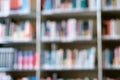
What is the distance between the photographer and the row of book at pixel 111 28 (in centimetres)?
332

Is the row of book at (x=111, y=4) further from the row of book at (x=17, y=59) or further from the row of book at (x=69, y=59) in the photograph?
the row of book at (x=17, y=59)

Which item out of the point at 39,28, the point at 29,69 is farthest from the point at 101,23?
the point at 29,69

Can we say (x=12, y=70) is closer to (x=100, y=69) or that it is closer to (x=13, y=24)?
(x=13, y=24)

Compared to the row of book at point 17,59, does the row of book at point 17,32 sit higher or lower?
higher

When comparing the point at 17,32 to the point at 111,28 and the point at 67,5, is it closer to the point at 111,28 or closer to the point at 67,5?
the point at 67,5

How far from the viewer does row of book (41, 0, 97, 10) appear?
3.40 m

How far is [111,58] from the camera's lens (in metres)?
3.30

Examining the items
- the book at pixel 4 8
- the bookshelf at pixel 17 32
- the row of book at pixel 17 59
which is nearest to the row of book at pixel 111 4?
the bookshelf at pixel 17 32

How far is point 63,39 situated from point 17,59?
0.67 meters

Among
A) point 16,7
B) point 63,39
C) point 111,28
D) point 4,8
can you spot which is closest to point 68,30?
point 63,39

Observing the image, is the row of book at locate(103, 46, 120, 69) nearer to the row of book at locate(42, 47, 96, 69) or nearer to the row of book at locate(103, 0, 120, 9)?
the row of book at locate(42, 47, 96, 69)

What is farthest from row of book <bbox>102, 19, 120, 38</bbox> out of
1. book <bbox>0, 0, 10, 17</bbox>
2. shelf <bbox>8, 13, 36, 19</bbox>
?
book <bbox>0, 0, 10, 17</bbox>

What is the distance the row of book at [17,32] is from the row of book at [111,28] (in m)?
0.98

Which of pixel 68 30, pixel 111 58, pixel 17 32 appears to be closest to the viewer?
pixel 111 58
